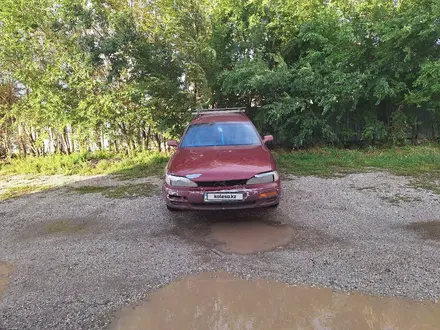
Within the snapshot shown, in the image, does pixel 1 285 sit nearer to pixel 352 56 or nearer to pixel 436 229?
pixel 436 229

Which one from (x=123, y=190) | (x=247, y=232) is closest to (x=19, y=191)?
(x=123, y=190)

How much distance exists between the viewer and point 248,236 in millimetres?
4039

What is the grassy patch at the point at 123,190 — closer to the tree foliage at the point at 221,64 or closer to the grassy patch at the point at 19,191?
the grassy patch at the point at 19,191

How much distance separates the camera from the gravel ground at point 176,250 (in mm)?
2855

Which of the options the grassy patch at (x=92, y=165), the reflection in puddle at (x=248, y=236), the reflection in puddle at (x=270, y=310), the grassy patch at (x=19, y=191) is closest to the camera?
the reflection in puddle at (x=270, y=310)

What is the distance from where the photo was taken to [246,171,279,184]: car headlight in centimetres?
412

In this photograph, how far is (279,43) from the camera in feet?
31.0

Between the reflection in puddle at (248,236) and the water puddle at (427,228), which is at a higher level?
the reflection in puddle at (248,236)

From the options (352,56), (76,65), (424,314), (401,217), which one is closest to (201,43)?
(76,65)

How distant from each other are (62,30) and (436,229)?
938 cm

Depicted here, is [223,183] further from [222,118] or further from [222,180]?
[222,118]

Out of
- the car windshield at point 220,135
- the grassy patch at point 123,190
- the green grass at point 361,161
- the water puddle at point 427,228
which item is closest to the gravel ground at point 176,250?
the water puddle at point 427,228

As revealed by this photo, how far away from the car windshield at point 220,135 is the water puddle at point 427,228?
7.94ft

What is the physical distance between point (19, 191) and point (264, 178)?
18.4 ft
